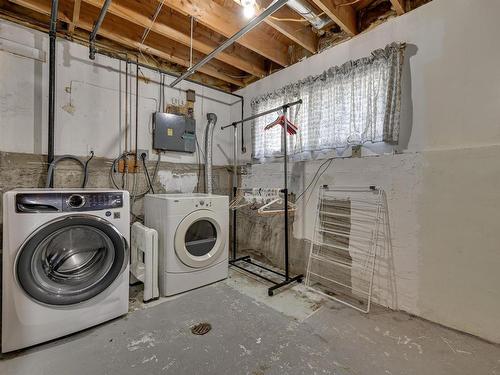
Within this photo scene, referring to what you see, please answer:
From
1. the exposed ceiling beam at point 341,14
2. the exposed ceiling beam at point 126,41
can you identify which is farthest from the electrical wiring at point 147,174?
the exposed ceiling beam at point 341,14

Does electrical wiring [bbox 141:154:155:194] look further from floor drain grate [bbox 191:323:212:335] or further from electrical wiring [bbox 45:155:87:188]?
floor drain grate [bbox 191:323:212:335]

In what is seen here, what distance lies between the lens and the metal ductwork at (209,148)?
3.18m

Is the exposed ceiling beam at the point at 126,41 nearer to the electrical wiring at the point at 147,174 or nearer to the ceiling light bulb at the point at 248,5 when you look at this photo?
the electrical wiring at the point at 147,174

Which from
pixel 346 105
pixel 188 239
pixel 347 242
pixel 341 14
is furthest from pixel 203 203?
pixel 341 14

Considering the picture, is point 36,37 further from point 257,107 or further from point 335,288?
point 335,288

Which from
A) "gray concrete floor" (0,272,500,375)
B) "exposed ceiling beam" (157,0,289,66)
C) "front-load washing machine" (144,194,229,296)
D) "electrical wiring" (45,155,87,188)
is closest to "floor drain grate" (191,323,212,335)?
"gray concrete floor" (0,272,500,375)

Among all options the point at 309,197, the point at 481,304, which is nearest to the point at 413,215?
the point at 481,304

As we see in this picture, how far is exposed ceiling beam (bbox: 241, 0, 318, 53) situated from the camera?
7.23 ft

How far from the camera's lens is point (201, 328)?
5.68 ft

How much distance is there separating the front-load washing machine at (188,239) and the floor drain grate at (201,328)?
0.55m

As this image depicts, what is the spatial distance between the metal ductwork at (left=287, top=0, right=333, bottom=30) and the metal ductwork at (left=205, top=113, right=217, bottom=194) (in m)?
1.66

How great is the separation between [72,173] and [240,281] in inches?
79.9

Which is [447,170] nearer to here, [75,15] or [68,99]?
[75,15]

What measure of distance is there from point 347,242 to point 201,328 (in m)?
1.48
